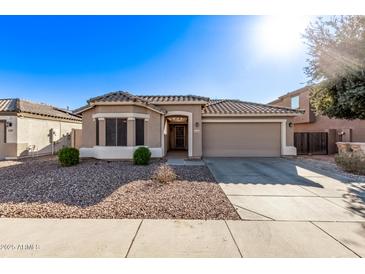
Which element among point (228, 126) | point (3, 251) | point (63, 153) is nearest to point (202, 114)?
point (228, 126)

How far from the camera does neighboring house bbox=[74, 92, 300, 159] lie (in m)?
11.5

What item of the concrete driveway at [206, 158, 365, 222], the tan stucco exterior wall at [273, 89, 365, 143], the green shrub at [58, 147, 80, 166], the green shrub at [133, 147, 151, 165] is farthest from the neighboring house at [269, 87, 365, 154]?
the green shrub at [58, 147, 80, 166]

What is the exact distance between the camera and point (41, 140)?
1567 cm

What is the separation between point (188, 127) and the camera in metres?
13.1

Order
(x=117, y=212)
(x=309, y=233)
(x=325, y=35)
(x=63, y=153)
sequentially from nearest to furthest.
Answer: (x=309, y=233) → (x=117, y=212) → (x=325, y=35) → (x=63, y=153)

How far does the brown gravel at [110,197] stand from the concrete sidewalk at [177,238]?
0.37m

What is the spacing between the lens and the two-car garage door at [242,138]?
13.9m

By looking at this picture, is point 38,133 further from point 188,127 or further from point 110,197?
point 110,197

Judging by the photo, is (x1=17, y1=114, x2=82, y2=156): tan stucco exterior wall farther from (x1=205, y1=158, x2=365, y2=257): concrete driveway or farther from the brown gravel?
(x1=205, y1=158, x2=365, y2=257): concrete driveway

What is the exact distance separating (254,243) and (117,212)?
9.96 ft

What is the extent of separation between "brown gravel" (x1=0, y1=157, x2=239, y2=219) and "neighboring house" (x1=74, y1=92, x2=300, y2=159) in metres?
3.85

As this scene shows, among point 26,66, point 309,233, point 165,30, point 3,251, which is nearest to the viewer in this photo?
point 3,251

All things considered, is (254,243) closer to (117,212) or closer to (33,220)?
(117,212)

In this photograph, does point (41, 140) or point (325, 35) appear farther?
point (41, 140)
